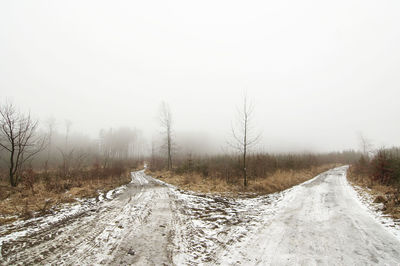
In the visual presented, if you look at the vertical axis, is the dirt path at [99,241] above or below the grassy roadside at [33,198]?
above

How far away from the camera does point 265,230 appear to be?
4910 mm

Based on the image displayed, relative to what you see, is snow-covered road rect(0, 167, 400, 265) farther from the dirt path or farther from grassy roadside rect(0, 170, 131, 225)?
grassy roadside rect(0, 170, 131, 225)

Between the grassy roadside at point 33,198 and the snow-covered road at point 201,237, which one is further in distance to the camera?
the grassy roadside at point 33,198

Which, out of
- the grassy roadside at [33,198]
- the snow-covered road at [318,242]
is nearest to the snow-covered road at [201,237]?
the snow-covered road at [318,242]

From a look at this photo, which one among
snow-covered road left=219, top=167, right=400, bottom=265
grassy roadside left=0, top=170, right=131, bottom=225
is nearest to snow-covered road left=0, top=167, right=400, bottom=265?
snow-covered road left=219, top=167, right=400, bottom=265

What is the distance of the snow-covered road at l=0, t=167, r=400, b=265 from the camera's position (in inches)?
137

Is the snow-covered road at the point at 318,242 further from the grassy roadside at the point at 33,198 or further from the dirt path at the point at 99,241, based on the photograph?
the grassy roadside at the point at 33,198

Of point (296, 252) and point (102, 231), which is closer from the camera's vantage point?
point (296, 252)

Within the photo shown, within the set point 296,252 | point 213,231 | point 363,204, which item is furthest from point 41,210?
point 363,204

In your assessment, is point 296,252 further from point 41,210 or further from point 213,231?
point 41,210

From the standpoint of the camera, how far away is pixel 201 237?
14.6ft

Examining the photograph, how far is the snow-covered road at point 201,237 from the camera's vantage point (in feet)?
11.4

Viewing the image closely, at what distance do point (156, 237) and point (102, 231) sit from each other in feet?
5.74

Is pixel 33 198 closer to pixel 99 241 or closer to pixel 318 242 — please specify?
pixel 99 241
